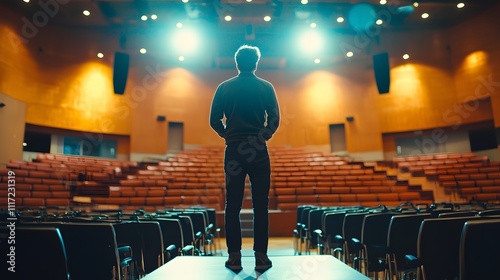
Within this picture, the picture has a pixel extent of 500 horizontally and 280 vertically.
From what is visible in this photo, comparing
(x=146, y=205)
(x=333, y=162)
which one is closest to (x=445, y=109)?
(x=333, y=162)

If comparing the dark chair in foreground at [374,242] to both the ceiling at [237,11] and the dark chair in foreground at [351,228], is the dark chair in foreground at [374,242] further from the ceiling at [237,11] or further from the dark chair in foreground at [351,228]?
the ceiling at [237,11]

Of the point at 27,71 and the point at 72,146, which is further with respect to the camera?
the point at 72,146

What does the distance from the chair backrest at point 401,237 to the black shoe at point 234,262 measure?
46.7 inches

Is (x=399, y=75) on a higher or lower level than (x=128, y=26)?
lower

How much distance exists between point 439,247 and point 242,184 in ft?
3.73

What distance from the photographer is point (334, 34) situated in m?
→ 12.0

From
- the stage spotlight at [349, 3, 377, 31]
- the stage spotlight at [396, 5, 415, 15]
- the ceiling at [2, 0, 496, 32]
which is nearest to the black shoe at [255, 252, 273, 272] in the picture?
the ceiling at [2, 0, 496, 32]

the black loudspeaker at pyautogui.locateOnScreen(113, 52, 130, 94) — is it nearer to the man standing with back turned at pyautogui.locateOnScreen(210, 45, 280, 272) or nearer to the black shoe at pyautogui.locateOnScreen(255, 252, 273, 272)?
the man standing with back turned at pyautogui.locateOnScreen(210, 45, 280, 272)

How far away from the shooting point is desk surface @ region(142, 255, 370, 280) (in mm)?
1427

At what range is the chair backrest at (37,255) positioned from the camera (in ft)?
4.09

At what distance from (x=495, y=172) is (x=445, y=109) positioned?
3.31m

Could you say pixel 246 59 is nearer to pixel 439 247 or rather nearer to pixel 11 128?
pixel 439 247

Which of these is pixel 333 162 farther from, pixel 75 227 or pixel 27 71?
pixel 27 71

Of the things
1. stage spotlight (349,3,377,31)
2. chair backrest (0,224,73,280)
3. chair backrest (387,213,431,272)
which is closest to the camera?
chair backrest (0,224,73,280)
